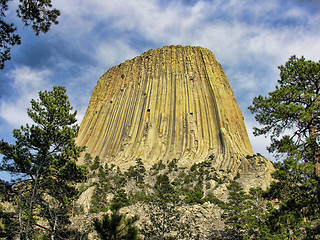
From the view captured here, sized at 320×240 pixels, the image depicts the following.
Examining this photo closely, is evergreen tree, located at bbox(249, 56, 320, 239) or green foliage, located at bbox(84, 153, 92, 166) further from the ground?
green foliage, located at bbox(84, 153, 92, 166)

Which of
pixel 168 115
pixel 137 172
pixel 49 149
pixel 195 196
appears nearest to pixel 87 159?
pixel 137 172

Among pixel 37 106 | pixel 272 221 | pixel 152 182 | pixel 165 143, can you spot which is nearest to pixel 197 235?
pixel 272 221

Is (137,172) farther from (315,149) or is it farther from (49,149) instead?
(315,149)

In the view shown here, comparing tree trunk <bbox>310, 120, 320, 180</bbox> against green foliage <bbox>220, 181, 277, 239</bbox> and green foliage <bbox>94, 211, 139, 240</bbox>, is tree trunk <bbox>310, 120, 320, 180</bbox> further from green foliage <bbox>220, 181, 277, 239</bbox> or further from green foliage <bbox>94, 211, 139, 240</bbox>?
green foliage <bbox>94, 211, 139, 240</bbox>

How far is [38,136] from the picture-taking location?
49.7 feet

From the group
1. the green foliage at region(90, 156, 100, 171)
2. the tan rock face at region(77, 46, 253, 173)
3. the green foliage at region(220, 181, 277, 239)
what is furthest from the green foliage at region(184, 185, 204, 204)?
the green foliage at region(90, 156, 100, 171)

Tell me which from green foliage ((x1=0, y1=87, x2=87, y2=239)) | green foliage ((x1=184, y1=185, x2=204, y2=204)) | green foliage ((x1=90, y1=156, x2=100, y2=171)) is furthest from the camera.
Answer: green foliage ((x1=90, y1=156, x2=100, y2=171))

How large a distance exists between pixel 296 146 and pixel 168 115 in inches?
1476

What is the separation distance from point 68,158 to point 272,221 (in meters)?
11.5

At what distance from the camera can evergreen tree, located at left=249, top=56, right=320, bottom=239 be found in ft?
33.4

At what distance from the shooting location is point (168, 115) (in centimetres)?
4797

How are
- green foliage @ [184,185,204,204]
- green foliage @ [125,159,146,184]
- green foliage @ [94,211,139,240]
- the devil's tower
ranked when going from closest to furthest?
green foliage @ [94,211,139,240]
green foliage @ [184,185,204,204]
green foliage @ [125,159,146,184]
the devil's tower

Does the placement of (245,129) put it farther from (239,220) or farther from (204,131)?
(239,220)

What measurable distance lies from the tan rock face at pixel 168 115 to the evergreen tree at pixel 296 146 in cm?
2517
